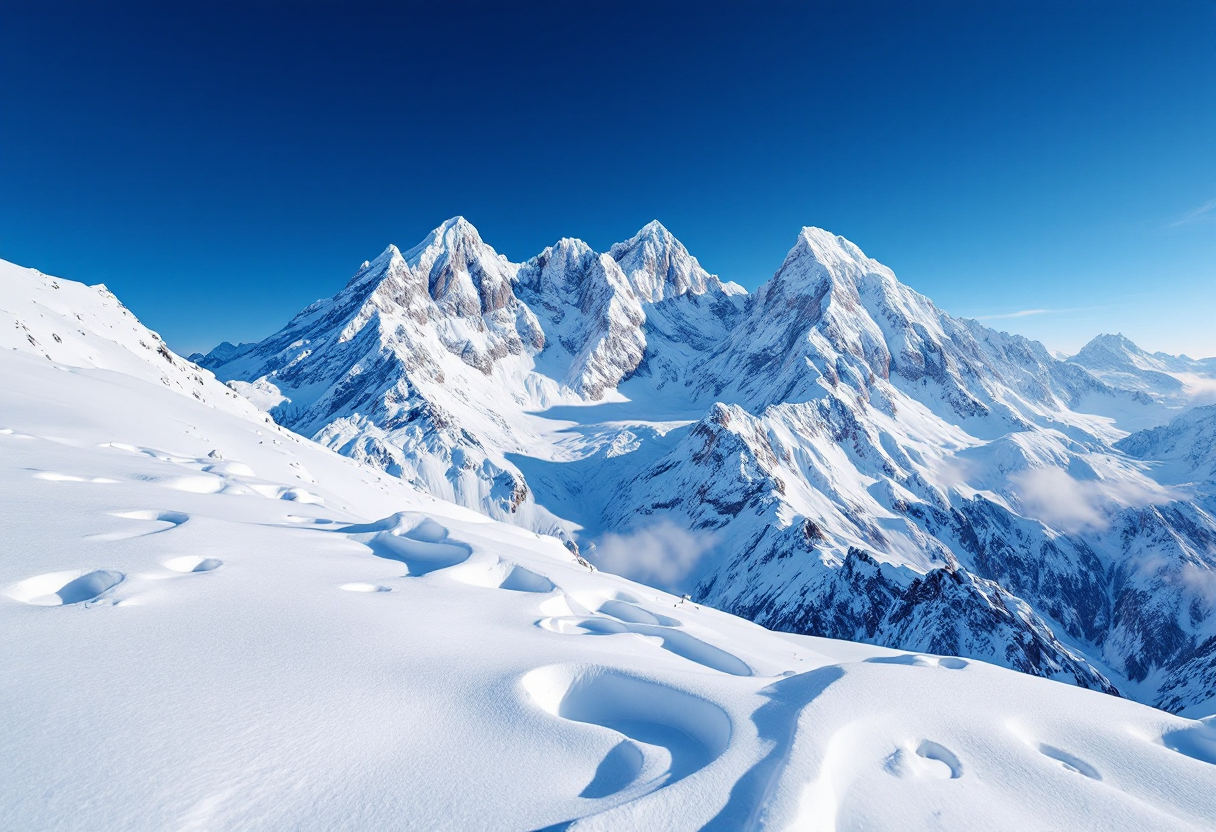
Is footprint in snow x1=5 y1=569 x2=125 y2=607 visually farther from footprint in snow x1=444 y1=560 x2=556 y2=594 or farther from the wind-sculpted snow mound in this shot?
footprint in snow x1=444 y1=560 x2=556 y2=594

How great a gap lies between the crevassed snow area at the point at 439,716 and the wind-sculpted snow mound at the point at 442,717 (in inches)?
0.9

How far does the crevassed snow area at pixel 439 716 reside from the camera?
336 cm

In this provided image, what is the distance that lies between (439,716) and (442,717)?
33mm

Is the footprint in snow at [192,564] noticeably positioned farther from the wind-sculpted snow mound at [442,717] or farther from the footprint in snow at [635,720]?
the footprint in snow at [635,720]

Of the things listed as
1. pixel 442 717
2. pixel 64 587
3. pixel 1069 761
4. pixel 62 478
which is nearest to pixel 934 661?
pixel 1069 761

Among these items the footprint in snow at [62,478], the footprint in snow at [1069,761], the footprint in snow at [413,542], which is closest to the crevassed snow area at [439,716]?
the footprint in snow at [1069,761]

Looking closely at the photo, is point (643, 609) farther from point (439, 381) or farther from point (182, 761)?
point (439, 381)

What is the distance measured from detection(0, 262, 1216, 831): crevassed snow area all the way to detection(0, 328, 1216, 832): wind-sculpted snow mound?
23 mm

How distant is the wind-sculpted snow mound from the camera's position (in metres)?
3.36

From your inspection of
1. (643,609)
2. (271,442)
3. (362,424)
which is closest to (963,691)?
(643,609)

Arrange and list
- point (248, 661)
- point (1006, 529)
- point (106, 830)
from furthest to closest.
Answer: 1. point (1006, 529)
2. point (248, 661)
3. point (106, 830)

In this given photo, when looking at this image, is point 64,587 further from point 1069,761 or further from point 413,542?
point 1069,761

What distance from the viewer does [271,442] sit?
2202cm

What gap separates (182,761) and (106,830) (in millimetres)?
567
